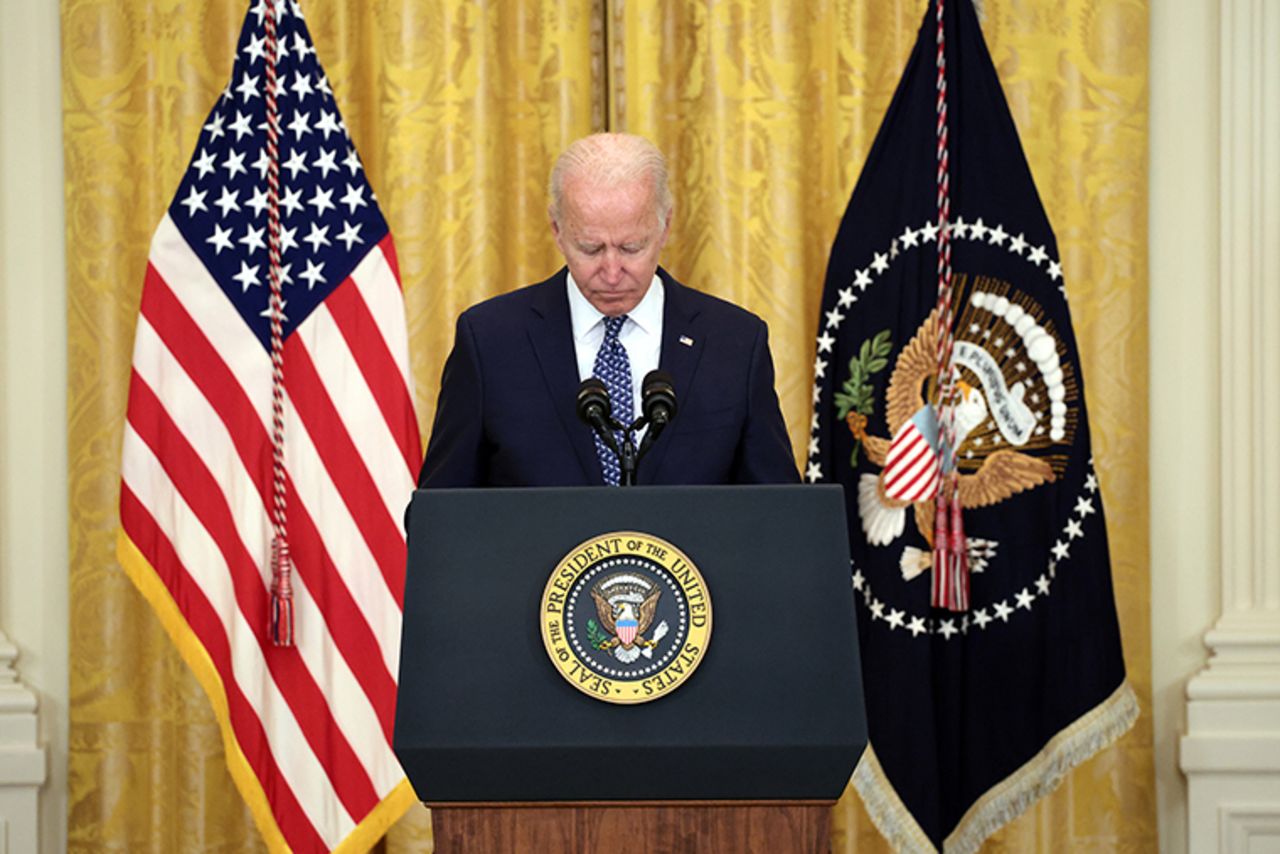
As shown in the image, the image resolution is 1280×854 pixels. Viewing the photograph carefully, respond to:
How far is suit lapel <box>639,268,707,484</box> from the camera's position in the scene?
96.1 inches

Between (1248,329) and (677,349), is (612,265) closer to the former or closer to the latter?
(677,349)

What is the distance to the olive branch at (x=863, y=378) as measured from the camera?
3.68 metres

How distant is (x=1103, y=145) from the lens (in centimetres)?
377

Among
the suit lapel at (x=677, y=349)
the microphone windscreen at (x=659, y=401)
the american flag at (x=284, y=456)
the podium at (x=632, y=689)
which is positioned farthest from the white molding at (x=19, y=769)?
the microphone windscreen at (x=659, y=401)

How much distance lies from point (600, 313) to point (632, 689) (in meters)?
0.92

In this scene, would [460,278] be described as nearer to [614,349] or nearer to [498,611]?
[614,349]

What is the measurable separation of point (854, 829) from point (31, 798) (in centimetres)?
204

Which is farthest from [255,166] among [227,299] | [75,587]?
[75,587]

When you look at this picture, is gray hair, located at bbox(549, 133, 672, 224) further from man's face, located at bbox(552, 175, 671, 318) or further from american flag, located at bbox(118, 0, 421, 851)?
american flag, located at bbox(118, 0, 421, 851)

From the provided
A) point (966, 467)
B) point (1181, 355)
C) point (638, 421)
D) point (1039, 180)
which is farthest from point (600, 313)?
point (1181, 355)

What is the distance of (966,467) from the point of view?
145 inches

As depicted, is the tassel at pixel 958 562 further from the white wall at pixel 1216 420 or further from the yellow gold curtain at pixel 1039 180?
the white wall at pixel 1216 420

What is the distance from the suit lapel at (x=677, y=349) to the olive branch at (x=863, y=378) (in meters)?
1.18

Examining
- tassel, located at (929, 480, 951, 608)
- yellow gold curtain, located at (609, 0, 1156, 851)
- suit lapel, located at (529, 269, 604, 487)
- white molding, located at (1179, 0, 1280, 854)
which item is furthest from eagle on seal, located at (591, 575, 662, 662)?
white molding, located at (1179, 0, 1280, 854)
